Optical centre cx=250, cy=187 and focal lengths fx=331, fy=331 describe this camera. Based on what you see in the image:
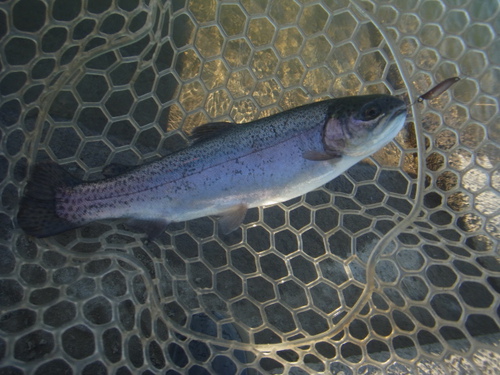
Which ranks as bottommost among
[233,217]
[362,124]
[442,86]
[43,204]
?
[43,204]

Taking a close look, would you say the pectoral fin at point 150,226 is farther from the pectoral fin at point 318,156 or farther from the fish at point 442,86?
the fish at point 442,86

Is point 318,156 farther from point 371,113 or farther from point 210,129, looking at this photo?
point 210,129

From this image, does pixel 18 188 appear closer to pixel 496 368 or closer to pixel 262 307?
pixel 262 307

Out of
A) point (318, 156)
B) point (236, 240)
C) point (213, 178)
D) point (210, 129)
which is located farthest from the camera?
point (236, 240)

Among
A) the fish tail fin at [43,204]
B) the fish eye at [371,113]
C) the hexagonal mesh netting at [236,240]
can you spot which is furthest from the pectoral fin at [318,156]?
the fish tail fin at [43,204]

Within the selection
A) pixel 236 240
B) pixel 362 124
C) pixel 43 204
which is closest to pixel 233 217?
pixel 236 240

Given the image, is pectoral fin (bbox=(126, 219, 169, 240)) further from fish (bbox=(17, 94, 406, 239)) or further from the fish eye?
the fish eye

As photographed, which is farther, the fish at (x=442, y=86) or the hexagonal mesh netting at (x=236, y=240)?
the hexagonal mesh netting at (x=236, y=240)
